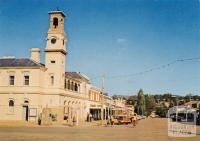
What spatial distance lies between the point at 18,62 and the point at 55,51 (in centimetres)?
634

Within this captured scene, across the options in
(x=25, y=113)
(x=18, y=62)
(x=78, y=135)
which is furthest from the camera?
(x=18, y=62)

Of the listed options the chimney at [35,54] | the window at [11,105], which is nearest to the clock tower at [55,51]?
the chimney at [35,54]

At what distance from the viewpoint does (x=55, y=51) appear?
58.2m

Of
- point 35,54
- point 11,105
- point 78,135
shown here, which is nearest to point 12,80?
point 11,105

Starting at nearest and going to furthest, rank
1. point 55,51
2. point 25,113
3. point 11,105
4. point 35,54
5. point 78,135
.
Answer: point 78,135
point 25,113
point 11,105
point 55,51
point 35,54

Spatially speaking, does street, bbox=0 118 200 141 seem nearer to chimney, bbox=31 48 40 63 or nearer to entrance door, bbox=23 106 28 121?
entrance door, bbox=23 106 28 121

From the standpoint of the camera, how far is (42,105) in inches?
2239

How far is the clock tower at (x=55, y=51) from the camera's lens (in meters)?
57.7

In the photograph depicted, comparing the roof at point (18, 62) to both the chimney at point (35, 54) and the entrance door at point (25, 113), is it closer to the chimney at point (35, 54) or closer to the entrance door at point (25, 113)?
the chimney at point (35, 54)

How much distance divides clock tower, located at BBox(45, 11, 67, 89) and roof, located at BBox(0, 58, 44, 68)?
81.4 inches

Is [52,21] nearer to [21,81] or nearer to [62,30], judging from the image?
[62,30]

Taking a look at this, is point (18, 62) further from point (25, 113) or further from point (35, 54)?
point (25, 113)

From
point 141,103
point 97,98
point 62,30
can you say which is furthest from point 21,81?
point 141,103

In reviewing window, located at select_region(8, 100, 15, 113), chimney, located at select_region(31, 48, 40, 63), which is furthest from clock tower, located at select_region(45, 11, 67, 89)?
window, located at select_region(8, 100, 15, 113)
